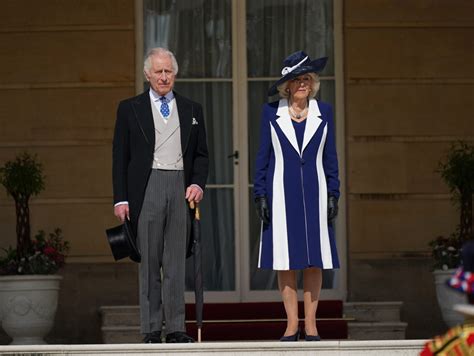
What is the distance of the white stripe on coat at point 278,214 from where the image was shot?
7.55 m

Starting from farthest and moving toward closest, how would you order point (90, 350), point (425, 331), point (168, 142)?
point (425, 331)
point (168, 142)
point (90, 350)

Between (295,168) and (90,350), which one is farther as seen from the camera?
(295,168)

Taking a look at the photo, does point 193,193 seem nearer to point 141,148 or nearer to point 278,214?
point 141,148

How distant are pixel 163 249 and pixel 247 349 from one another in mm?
748

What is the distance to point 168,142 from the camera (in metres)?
7.41

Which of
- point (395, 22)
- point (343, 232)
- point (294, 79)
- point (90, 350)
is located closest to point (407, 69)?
point (395, 22)

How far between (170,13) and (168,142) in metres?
3.50

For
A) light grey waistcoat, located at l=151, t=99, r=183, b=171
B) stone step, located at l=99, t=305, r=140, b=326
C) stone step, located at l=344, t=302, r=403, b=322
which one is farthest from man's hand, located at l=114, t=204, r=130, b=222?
stone step, located at l=344, t=302, r=403, b=322

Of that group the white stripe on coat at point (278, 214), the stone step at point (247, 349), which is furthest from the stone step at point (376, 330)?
the stone step at point (247, 349)

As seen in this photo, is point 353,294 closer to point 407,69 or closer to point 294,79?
point 407,69

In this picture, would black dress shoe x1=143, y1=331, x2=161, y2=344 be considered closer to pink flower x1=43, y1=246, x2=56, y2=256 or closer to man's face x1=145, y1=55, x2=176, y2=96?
man's face x1=145, y1=55, x2=176, y2=96

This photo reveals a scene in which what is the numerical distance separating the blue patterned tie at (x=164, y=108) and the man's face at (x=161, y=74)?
53 millimetres

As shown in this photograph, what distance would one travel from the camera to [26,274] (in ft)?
31.8

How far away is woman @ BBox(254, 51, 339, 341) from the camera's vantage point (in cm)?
756
